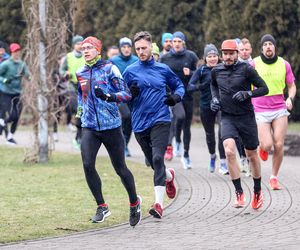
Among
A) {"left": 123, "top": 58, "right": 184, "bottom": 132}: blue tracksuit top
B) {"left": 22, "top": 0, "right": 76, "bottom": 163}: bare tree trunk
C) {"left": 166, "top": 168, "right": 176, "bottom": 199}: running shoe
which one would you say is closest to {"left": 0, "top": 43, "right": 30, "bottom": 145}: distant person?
{"left": 22, "top": 0, "right": 76, "bottom": 163}: bare tree trunk

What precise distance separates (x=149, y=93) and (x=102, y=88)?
3.08 ft

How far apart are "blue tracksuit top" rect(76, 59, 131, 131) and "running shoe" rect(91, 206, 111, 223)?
35.9 inches

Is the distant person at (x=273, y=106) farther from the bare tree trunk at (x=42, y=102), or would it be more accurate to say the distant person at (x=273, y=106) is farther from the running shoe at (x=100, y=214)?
the bare tree trunk at (x=42, y=102)

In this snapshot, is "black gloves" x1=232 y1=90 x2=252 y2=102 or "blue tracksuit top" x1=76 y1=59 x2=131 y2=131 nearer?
"blue tracksuit top" x1=76 y1=59 x2=131 y2=131

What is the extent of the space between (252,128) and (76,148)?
28.9 ft

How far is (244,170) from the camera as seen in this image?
15898 mm

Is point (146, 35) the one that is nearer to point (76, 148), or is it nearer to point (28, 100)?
point (28, 100)

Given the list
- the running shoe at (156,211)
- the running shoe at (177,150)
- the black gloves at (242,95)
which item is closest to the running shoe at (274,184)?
the black gloves at (242,95)

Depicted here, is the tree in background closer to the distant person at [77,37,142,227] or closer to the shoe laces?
the distant person at [77,37,142,227]

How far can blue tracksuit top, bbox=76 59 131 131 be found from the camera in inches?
431

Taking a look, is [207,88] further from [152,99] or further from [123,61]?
[152,99]

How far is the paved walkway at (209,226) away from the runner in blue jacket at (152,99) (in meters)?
0.65

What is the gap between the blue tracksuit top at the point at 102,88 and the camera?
10938 millimetres

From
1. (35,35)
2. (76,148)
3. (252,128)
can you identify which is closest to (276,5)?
(76,148)
